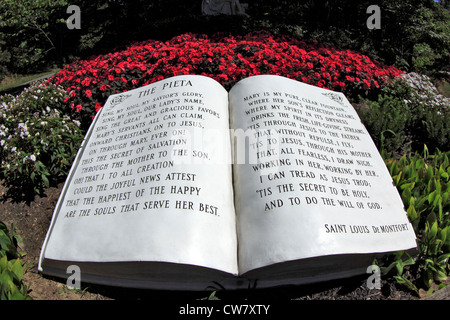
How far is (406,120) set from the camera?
11.5 ft

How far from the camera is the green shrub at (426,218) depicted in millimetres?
1838

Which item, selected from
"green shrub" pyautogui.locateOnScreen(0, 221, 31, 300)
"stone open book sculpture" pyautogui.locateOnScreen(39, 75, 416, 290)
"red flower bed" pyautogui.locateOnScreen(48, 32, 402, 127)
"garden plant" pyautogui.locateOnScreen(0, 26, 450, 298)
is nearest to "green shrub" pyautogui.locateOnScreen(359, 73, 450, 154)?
"garden plant" pyautogui.locateOnScreen(0, 26, 450, 298)

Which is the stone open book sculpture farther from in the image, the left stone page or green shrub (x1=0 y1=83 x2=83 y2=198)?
green shrub (x1=0 y1=83 x2=83 y2=198)

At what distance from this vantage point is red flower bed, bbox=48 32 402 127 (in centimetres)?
377

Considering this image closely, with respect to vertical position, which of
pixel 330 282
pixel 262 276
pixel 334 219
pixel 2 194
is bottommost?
pixel 2 194

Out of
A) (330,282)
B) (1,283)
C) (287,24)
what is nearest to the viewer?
(1,283)

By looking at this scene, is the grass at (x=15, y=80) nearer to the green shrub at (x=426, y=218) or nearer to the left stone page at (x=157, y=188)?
the left stone page at (x=157, y=188)

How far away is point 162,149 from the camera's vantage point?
6.64 ft

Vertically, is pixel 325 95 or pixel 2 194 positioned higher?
pixel 325 95

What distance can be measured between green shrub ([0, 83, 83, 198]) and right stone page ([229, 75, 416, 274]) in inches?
73.4

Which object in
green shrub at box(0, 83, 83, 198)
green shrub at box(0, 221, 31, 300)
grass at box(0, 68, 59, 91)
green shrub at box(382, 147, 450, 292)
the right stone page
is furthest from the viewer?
grass at box(0, 68, 59, 91)
